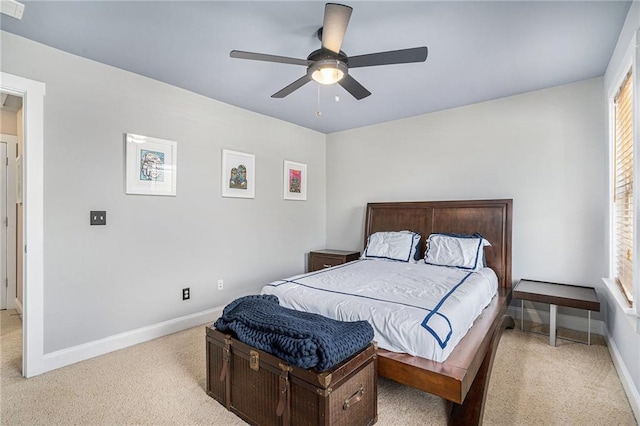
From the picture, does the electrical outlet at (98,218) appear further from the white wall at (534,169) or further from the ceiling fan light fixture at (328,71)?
the white wall at (534,169)

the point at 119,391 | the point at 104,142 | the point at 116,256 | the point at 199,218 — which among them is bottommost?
the point at 119,391

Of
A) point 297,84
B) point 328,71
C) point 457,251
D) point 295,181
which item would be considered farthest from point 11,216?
point 457,251

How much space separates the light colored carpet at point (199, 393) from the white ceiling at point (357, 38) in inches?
97.7

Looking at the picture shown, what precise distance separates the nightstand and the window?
8.97 feet

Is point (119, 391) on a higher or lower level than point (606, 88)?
lower

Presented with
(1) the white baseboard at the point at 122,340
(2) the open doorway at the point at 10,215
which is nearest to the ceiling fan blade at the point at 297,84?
(1) the white baseboard at the point at 122,340

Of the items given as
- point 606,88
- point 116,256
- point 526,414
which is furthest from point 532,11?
point 116,256

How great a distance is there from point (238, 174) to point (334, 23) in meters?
2.38

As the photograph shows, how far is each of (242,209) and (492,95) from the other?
313 centimetres

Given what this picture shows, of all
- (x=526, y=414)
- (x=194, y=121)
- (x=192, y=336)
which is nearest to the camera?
(x=526, y=414)

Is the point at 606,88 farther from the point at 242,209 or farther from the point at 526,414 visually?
the point at 242,209

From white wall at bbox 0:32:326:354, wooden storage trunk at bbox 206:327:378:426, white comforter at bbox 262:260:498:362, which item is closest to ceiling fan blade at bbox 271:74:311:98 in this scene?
white wall at bbox 0:32:326:354

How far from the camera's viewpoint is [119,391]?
2.16 meters

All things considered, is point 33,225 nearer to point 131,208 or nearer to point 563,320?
point 131,208
